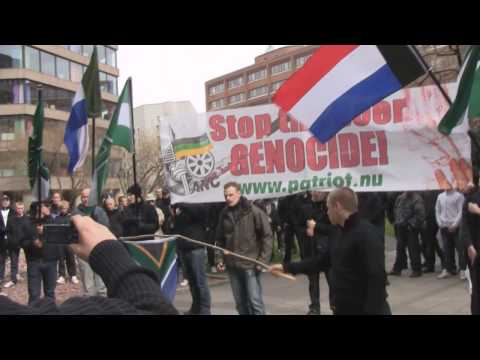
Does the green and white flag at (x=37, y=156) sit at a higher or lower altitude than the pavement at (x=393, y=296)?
higher

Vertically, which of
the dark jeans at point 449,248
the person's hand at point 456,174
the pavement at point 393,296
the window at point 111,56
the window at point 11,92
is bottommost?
the pavement at point 393,296

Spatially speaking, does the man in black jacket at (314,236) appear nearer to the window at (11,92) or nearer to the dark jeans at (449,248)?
the dark jeans at (449,248)

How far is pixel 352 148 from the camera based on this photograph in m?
6.15

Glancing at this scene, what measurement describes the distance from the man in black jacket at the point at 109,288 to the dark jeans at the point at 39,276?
7.31 metres

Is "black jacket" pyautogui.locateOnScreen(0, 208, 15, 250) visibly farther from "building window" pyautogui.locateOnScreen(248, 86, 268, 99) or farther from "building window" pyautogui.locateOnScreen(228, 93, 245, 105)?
"building window" pyautogui.locateOnScreen(228, 93, 245, 105)

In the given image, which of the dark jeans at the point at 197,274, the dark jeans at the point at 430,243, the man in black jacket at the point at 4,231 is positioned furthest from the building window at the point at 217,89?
the dark jeans at the point at 197,274

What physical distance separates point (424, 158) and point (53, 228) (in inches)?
186

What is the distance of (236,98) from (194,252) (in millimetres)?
108753

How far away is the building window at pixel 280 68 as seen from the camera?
321 feet

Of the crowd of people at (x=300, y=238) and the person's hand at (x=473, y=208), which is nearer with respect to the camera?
the crowd of people at (x=300, y=238)

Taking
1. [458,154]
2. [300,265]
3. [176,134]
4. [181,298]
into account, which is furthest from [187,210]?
[458,154]

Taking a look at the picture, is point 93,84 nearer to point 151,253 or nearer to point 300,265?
point 151,253

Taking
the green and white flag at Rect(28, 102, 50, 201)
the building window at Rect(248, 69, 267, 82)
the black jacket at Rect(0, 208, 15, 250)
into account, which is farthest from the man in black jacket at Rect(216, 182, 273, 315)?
the building window at Rect(248, 69, 267, 82)

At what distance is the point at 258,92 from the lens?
108 meters
